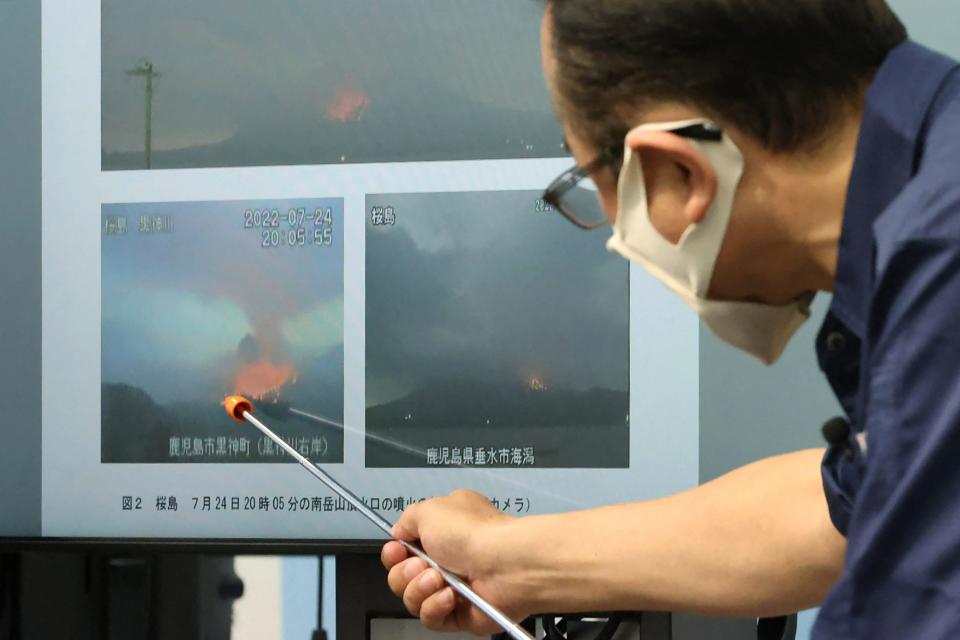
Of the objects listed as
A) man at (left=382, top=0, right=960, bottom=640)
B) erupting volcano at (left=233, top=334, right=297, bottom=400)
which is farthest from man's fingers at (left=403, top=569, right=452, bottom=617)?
erupting volcano at (left=233, top=334, right=297, bottom=400)

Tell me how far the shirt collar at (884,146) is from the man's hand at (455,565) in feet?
1.83

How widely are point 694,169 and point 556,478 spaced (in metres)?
0.76

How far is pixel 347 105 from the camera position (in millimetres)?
1485

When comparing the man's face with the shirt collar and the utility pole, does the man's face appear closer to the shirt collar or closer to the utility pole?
the shirt collar

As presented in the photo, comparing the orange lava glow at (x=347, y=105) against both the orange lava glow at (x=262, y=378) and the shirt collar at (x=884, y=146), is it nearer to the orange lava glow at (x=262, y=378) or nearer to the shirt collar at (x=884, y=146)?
the orange lava glow at (x=262, y=378)

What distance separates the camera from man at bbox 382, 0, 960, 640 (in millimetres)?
538

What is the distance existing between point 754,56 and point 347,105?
2.87 feet

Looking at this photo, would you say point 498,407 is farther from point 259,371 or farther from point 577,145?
point 577,145

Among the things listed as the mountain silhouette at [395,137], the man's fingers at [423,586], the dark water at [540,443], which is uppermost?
the mountain silhouette at [395,137]

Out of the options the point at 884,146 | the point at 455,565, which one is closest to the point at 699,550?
the point at 455,565

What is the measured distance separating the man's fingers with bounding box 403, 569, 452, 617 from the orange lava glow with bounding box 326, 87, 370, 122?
69cm

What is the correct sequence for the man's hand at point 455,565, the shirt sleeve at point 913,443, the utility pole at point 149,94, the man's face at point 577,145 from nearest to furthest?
the shirt sleeve at point 913,443, the man's face at point 577,145, the man's hand at point 455,565, the utility pole at point 149,94

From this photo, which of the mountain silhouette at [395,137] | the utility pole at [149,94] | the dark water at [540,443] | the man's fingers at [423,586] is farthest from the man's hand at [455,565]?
the utility pole at [149,94]

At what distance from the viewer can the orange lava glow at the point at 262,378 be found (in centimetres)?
150
